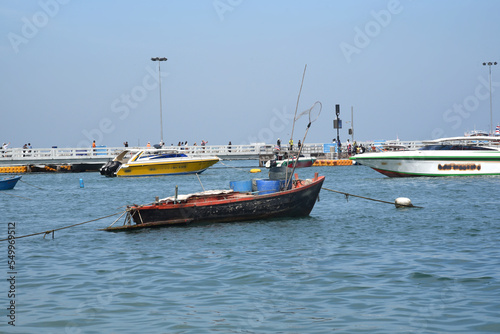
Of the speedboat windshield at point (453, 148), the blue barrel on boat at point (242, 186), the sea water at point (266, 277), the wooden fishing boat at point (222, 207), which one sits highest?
the speedboat windshield at point (453, 148)

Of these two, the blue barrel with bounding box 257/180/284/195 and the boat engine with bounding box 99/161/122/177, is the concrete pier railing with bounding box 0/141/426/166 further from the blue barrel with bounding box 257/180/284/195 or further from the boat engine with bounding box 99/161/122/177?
the blue barrel with bounding box 257/180/284/195

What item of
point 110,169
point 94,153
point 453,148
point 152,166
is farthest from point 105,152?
point 453,148

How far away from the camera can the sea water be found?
26.4 feet

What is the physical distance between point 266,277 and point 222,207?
6.23 meters

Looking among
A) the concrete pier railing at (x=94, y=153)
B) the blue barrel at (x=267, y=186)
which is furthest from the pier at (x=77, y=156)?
the blue barrel at (x=267, y=186)

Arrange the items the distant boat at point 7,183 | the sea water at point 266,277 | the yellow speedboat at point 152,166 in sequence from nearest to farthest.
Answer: the sea water at point 266,277 → the distant boat at point 7,183 → the yellow speedboat at point 152,166

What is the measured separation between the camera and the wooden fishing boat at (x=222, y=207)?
52.6ft

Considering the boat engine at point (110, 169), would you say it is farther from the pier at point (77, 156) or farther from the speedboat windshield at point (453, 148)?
the speedboat windshield at point (453, 148)

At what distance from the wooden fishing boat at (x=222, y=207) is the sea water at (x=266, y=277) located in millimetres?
248

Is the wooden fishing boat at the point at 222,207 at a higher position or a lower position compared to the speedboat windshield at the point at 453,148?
lower

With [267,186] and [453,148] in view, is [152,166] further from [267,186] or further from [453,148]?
[267,186]

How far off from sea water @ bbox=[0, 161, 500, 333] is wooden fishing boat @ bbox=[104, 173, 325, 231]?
0.25m

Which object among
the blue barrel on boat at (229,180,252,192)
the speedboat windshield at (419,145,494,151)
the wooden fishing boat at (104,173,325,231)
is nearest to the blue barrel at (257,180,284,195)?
the wooden fishing boat at (104,173,325,231)

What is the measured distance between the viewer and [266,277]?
10.5 meters
